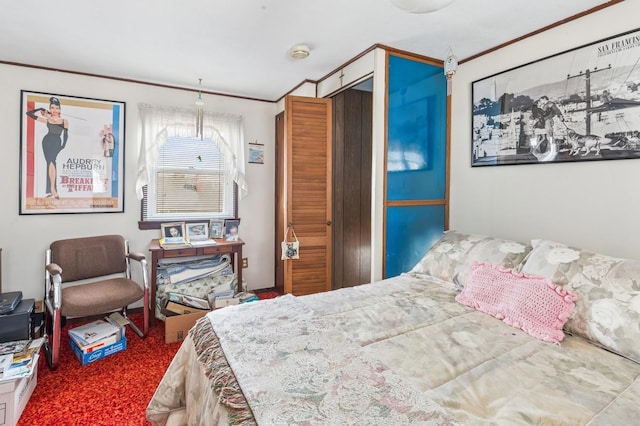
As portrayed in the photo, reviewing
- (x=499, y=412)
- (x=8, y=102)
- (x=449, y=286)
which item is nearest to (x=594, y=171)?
(x=449, y=286)

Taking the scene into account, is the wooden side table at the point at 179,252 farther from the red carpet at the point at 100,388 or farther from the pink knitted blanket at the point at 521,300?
the pink knitted blanket at the point at 521,300

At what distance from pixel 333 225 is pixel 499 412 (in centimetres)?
255

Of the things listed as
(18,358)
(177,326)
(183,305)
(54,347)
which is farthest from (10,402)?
(183,305)

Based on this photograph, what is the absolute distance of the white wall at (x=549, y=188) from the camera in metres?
1.88

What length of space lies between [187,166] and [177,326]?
1.72 metres

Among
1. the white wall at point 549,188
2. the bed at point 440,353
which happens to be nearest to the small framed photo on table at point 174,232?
the bed at point 440,353

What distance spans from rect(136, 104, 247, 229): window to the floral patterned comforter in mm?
2334

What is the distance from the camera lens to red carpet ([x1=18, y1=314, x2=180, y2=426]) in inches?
72.7

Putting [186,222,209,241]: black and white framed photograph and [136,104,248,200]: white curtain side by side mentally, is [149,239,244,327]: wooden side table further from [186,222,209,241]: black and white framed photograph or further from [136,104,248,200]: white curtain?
[136,104,248,200]: white curtain

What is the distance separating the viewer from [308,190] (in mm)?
3078

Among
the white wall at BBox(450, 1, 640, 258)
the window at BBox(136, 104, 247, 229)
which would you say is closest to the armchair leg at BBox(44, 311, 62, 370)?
the window at BBox(136, 104, 247, 229)

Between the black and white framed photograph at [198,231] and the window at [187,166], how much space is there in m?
0.15

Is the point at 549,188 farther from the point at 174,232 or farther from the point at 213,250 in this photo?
the point at 174,232

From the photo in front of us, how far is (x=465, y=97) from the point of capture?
2787 millimetres
